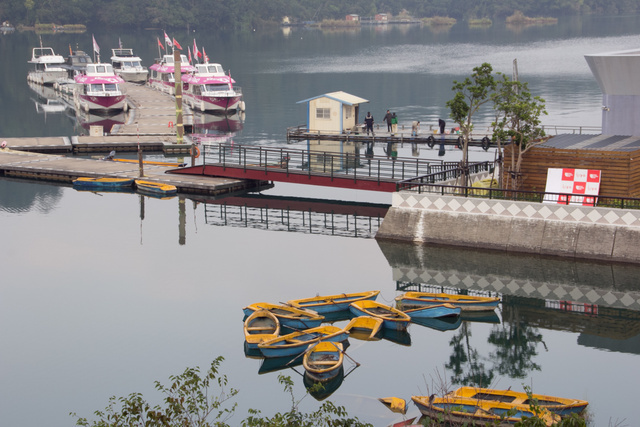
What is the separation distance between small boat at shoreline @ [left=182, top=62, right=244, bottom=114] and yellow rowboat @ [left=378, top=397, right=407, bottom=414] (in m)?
76.5

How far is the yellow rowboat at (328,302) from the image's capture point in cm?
3688

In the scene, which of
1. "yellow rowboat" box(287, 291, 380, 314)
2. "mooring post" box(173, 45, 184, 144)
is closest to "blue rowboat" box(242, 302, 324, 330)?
"yellow rowboat" box(287, 291, 380, 314)

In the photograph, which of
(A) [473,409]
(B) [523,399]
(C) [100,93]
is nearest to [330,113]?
(C) [100,93]

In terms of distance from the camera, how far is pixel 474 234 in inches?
1758

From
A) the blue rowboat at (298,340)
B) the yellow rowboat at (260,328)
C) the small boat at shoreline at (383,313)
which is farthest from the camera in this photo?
the small boat at shoreline at (383,313)

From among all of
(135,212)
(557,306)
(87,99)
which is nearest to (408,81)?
(87,99)

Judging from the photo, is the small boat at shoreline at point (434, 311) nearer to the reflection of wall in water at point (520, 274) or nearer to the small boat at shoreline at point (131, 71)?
the reflection of wall in water at point (520, 274)

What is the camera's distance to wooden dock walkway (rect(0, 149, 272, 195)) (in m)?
58.8

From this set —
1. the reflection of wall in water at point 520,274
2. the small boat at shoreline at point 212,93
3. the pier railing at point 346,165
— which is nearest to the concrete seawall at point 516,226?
the reflection of wall in water at point 520,274

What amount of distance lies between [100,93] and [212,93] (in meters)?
12.1

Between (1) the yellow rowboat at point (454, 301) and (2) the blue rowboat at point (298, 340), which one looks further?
(1) the yellow rowboat at point (454, 301)

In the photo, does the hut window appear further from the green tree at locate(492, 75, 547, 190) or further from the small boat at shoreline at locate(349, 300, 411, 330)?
the small boat at shoreline at locate(349, 300, 411, 330)

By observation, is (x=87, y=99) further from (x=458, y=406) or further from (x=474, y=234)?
(x=458, y=406)

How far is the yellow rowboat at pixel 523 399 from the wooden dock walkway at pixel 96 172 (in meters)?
33.1
